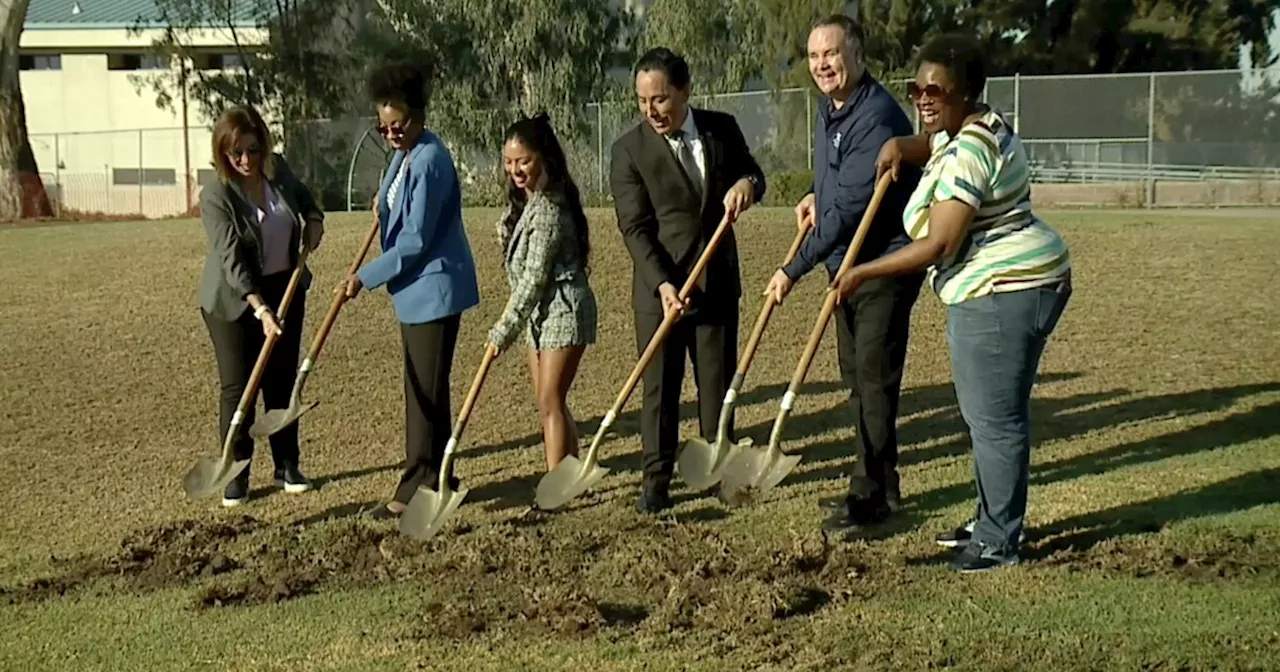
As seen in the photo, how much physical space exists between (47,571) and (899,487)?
3676mm

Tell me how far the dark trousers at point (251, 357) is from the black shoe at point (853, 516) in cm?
278

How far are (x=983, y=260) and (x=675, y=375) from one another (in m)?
1.83

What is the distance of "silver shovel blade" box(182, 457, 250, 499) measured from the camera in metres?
7.07

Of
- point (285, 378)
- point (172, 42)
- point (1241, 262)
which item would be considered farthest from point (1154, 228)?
point (172, 42)

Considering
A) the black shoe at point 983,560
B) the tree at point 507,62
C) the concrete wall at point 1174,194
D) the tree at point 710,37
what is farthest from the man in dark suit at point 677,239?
the tree at point 710,37

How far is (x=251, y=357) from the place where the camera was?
7469mm

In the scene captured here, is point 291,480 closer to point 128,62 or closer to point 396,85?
point 396,85

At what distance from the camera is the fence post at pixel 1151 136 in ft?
83.9

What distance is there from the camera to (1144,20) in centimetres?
3669

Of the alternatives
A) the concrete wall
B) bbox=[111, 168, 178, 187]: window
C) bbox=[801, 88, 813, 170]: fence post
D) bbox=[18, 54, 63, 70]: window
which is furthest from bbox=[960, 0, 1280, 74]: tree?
bbox=[18, 54, 63, 70]: window

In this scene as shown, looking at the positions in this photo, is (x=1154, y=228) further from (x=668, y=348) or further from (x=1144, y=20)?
(x=1144, y=20)

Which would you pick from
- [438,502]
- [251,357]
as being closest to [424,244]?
[438,502]

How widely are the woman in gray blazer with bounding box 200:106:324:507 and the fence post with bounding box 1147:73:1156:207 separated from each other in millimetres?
20410

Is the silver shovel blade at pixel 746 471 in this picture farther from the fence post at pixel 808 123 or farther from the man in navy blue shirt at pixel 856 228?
the fence post at pixel 808 123
